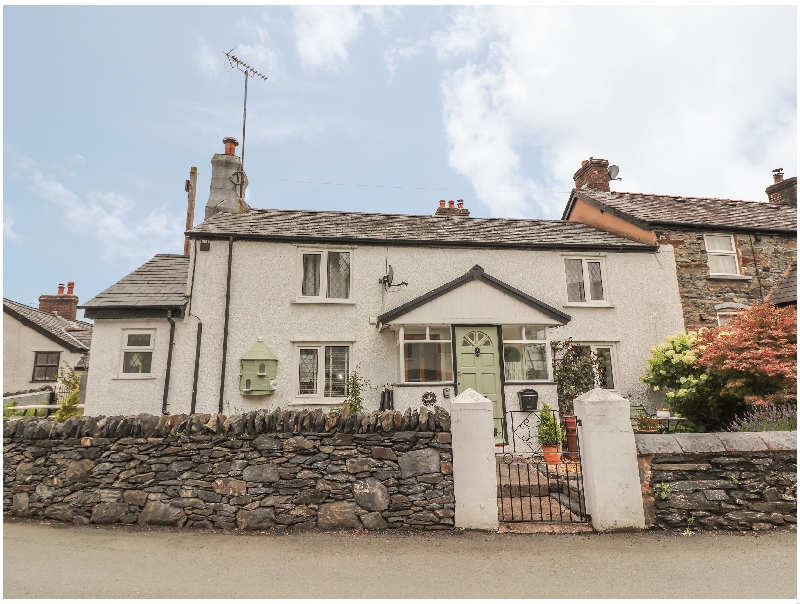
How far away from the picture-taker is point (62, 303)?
91.3 feet

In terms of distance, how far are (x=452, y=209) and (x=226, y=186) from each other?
7.69 m

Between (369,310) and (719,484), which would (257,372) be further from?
(719,484)

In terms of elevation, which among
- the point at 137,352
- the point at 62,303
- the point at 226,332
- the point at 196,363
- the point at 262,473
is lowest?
the point at 262,473

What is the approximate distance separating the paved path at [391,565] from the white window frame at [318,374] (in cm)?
577

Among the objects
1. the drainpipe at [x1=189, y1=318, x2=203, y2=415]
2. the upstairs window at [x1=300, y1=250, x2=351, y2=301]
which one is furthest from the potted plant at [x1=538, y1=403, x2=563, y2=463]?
the drainpipe at [x1=189, y1=318, x2=203, y2=415]

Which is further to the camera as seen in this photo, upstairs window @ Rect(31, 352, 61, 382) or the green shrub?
upstairs window @ Rect(31, 352, 61, 382)

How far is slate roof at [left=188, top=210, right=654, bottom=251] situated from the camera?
13078 millimetres

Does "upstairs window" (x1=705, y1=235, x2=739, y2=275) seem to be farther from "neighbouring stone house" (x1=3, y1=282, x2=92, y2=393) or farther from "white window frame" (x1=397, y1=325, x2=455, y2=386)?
"neighbouring stone house" (x1=3, y1=282, x2=92, y2=393)

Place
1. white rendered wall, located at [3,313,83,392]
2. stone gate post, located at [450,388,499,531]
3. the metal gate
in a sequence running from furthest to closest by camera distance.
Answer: white rendered wall, located at [3,313,83,392], the metal gate, stone gate post, located at [450,388,499,531]

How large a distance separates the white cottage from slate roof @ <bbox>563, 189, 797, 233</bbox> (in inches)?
48.0

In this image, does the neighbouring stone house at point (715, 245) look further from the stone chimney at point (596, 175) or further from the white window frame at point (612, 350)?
the white window frame at point (612, 350)

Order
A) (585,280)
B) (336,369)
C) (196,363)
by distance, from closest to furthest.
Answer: (196,363) < (336,369) < (585,280)

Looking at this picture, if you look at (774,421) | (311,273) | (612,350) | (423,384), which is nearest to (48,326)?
(311,273)

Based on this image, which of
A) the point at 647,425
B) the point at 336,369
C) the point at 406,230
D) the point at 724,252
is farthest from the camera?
the point at 724,252
